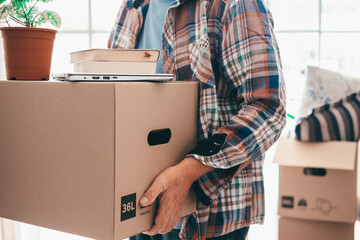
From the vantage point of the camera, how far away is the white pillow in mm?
2168

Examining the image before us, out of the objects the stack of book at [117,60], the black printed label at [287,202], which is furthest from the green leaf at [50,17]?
the black printed label at [287,202]

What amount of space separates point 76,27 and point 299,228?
1750mm

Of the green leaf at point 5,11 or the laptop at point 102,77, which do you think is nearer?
the laptop at point 102,77

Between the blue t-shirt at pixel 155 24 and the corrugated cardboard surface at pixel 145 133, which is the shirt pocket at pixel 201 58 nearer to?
the corrugated cardboard surface at pixel 145 133

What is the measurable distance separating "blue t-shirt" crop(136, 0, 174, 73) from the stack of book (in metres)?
0.22

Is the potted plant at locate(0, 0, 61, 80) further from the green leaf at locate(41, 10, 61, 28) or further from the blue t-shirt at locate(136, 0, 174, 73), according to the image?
the blue t-shirt at locate(136, 0, 174, 73)

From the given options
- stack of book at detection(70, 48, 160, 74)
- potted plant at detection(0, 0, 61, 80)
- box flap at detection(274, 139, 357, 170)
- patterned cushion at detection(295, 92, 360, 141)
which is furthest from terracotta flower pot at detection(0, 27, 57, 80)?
patterned cushion at detection(295, 92, 360, 141)

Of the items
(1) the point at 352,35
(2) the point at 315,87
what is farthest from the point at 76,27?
(1) the point at 352,35

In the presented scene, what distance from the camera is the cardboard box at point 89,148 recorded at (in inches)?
28.0

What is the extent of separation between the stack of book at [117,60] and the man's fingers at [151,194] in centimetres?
24

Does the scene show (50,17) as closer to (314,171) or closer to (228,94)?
(228,94)

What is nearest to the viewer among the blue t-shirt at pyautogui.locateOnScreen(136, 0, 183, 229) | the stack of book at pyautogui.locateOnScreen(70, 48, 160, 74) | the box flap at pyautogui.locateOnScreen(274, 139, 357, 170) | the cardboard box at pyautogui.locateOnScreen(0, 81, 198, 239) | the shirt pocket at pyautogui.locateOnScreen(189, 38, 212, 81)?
the cardboard box at pyautogui.locateOnScreen(0, 81, 198, 239)

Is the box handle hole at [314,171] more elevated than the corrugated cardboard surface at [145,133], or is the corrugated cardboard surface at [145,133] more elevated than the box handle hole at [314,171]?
the corrugated cardboard surface at [145,133]

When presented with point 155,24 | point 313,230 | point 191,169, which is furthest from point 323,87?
point 191,169
